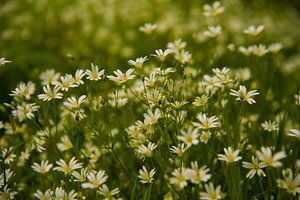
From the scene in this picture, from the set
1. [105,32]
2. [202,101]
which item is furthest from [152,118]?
[105,32]

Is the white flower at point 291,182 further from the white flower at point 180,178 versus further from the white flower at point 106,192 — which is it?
the white flower at point 106,192

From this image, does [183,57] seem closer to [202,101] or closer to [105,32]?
[202,101]

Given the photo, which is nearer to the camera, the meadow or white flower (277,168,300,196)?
white flower (277,168,300,196)

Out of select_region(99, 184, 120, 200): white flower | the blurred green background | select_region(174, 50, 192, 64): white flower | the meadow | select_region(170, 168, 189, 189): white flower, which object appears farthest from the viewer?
the blurred green background

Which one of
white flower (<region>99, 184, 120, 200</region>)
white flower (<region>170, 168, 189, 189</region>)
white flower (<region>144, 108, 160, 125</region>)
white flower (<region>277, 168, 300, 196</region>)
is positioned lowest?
white flower (<region>99, 184, 120, 200</region>)

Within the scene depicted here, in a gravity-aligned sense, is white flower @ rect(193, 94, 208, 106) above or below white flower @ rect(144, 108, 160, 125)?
above

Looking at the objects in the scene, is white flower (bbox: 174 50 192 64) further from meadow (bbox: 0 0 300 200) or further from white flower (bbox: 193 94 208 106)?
white flower (bbox: 193 94 208 106)

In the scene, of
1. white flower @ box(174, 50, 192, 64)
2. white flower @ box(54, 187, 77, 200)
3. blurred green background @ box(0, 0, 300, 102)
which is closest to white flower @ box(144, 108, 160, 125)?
white flower @ box(54, 187, 77, 200)

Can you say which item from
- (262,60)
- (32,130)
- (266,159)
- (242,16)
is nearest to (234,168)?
A: (266,159)

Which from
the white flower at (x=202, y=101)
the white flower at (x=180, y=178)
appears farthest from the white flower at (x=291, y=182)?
the white flower at (x=202, y=101)
